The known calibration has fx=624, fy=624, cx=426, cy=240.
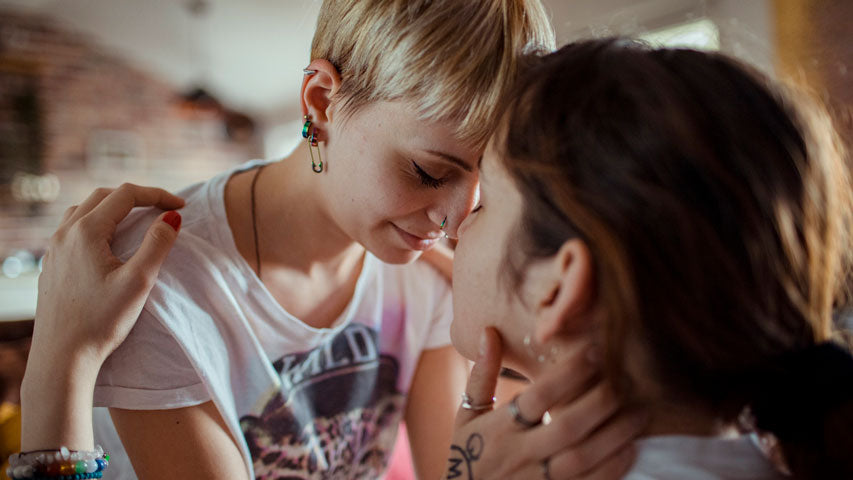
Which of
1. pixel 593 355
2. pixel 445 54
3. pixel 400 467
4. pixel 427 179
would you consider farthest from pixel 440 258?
pixel 400 467

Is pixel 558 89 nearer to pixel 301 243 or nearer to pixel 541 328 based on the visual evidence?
pixel 541 328

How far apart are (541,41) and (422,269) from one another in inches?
22.6

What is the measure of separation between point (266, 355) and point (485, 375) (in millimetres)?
455

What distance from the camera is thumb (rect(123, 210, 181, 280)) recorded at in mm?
851

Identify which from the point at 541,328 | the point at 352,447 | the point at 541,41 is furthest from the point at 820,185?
the point at 352,447

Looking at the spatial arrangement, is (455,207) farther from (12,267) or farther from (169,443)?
(12,267)

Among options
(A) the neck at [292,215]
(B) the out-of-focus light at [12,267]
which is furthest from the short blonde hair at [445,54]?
(B) the out-of-focus light at [12,267]

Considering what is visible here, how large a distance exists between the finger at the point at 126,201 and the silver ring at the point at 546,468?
68 centimetres

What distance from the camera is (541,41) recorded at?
3.21ft

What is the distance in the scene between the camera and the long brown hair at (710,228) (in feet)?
2.09

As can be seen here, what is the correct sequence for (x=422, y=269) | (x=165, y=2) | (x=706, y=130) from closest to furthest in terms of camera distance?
1. (x=706, y=130)
2. (x=422, y=269)
3. (x=165, y=2)

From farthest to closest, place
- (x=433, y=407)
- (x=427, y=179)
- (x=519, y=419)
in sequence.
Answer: (x=433, y=407) → (x=427, y=179) → (x=519, y=419)

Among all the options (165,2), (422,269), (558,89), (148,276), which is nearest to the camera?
(558,89)

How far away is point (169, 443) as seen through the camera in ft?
2.99
